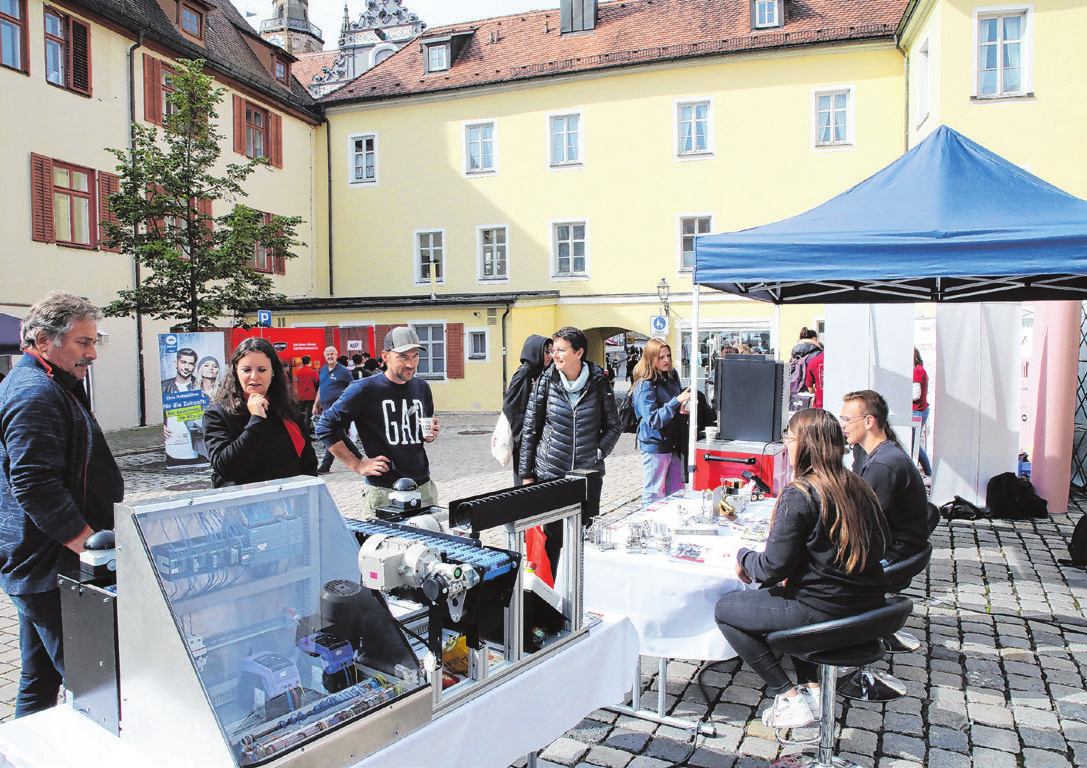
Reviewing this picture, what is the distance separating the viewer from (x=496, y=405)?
69.5ft

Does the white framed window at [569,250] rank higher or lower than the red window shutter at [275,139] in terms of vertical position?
lower

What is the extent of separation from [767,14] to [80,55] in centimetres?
1615

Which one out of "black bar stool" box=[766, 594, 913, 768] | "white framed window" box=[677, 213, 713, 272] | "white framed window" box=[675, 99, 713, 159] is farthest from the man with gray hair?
"white framed window" box=[675, 99, 713, 159]

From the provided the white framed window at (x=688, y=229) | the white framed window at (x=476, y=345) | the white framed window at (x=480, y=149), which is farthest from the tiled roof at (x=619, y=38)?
the white framed window at (x=476, y=345)

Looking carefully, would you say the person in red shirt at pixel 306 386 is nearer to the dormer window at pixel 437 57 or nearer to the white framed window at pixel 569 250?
the white framed window at pixel 569 250

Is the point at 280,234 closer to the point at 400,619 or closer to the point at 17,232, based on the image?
the point at 17,232

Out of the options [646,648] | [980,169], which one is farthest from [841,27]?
[646,648]

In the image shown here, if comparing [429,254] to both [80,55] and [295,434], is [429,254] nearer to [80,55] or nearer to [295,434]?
[80,55]

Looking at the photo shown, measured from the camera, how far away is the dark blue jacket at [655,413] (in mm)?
5883

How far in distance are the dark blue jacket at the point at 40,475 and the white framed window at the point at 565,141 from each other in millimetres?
20551

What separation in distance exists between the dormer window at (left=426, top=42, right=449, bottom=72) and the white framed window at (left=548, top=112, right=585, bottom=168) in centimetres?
433

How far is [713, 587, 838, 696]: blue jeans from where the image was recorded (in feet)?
10.1

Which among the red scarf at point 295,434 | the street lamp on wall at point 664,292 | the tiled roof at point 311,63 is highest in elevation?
the tiled roof at point 311,63

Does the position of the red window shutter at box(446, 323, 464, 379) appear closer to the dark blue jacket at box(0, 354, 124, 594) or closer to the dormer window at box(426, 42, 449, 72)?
the dormer window at box(426, 42, 449, 72)
